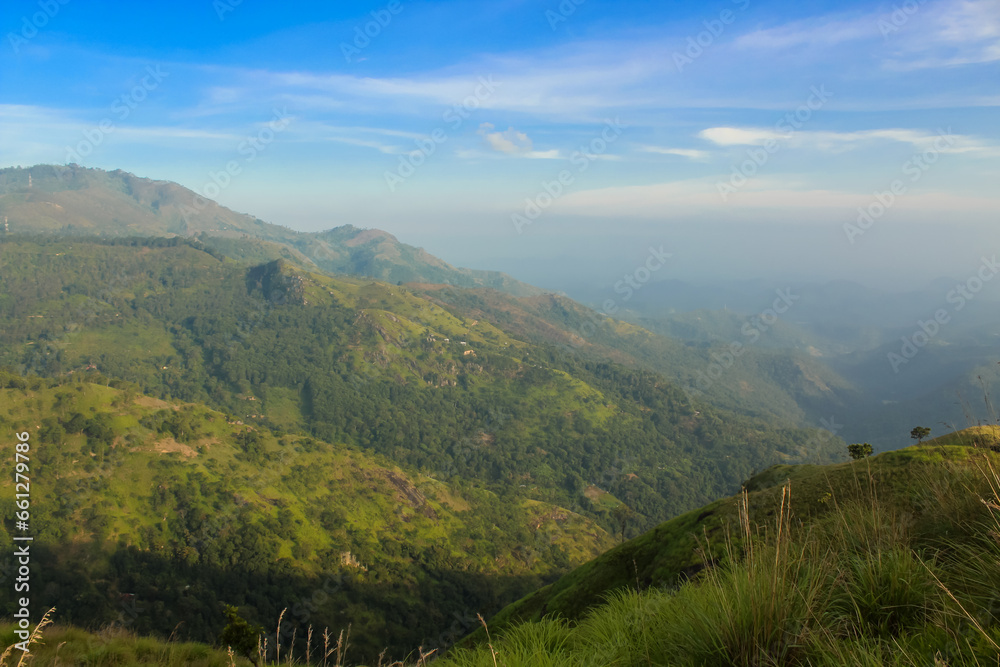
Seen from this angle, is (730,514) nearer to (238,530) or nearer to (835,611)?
(835,611)

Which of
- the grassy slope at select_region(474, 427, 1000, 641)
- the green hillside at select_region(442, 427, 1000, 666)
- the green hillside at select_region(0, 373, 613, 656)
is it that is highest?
the green hillside at select_region(442, 427, 1000, 666)

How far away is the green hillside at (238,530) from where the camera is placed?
71125mm

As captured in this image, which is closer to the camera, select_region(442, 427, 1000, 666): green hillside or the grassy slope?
select_region(442, 427, 1000, 666): green hillside

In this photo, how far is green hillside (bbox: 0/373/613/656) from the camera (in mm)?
71125

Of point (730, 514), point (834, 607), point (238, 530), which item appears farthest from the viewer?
point (238, 530)

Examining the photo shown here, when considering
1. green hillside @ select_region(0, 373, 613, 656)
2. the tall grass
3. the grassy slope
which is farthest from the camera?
green hillside @ select_region(0, 373, 613, 656)

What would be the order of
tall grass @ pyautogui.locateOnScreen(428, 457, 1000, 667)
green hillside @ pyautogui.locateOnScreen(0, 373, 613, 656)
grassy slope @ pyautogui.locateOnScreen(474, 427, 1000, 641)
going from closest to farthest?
tall grass @ pyautogui.locateOnScreen(428, 457, 1000, 667) → grassy slope @ pyautogui.locateOnScreen(474, 427, 1000, 641) → green hillside @ pyautogui.locateOnScreen(0, 373, 613, 656)

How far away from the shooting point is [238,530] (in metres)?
85.8

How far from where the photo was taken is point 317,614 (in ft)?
240

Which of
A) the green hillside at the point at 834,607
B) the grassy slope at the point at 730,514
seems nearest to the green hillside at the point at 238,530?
the grassy slope at the point at 730,514

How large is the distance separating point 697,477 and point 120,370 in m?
235

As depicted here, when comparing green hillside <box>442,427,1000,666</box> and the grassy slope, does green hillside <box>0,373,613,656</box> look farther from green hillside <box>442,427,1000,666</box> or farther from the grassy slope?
green hillside <box>442,427,1000,666</box>

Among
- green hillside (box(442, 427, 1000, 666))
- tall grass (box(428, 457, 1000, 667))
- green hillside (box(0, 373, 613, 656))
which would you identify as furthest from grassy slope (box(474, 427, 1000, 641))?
green hillside (box(0, 373, 613, 656))

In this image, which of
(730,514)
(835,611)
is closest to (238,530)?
(730,514)
